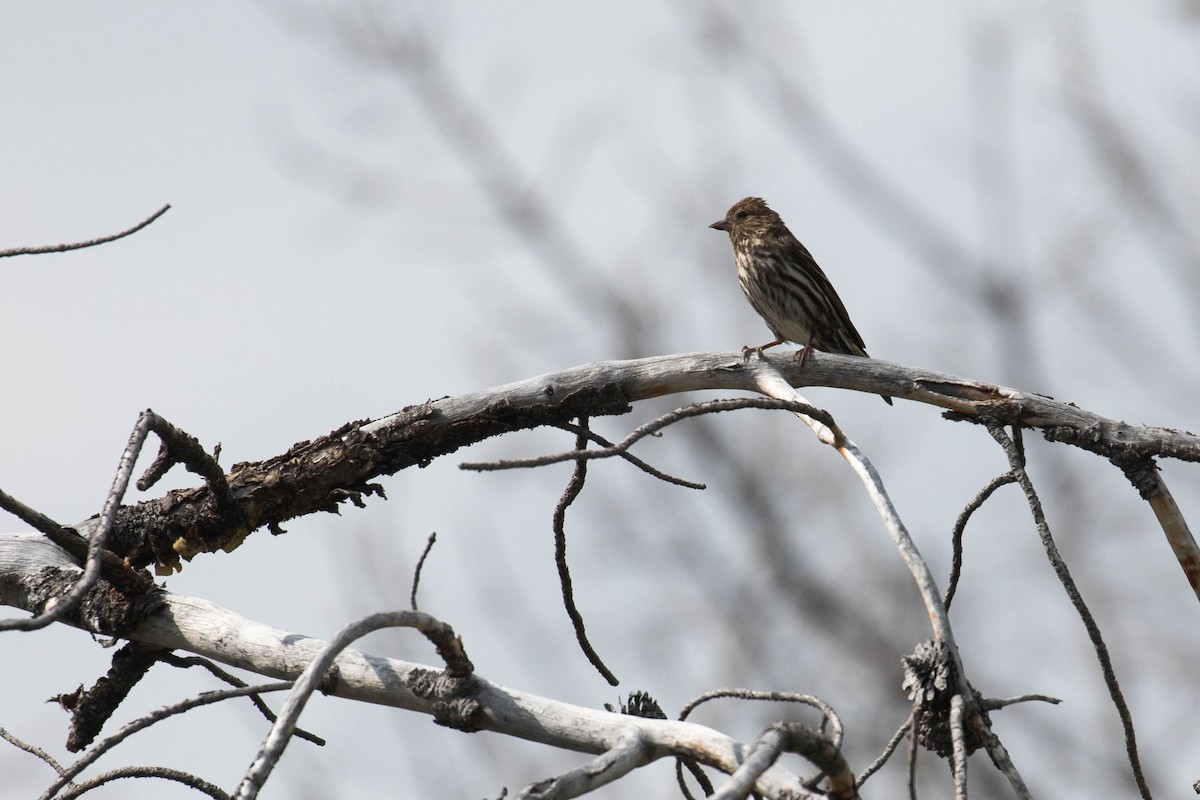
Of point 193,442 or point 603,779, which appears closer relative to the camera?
point 603,779

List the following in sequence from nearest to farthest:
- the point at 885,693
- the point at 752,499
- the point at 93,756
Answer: the point at 93,756
the point at 885,693
the point at 752,499

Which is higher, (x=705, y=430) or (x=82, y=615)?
(x=705, y=430)

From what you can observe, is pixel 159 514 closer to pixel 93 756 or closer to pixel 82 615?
pixel 82 615

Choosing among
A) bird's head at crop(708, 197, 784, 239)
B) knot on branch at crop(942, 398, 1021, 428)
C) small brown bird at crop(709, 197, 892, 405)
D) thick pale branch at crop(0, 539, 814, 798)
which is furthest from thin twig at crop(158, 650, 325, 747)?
bird's head at crop(708, 197, 784, 239)

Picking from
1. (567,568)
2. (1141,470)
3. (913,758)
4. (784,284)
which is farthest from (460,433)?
(784,284)

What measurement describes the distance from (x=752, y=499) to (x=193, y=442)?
33.1 feet

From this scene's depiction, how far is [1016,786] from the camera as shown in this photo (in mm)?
2127

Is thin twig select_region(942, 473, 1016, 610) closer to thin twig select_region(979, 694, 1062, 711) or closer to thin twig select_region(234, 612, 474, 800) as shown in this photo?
thin twig select_region(979, 694, 1062, 711)

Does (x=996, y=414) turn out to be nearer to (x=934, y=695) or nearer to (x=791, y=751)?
(x=934, y=695)

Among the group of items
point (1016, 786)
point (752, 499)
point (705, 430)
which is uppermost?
point (705, 430)

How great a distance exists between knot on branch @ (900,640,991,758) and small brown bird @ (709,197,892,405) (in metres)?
4.26

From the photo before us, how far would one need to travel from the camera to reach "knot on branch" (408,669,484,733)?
254cm

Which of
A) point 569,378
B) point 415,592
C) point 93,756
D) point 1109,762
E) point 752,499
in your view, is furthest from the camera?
point 752,499

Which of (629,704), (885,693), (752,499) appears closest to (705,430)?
(752,499)
